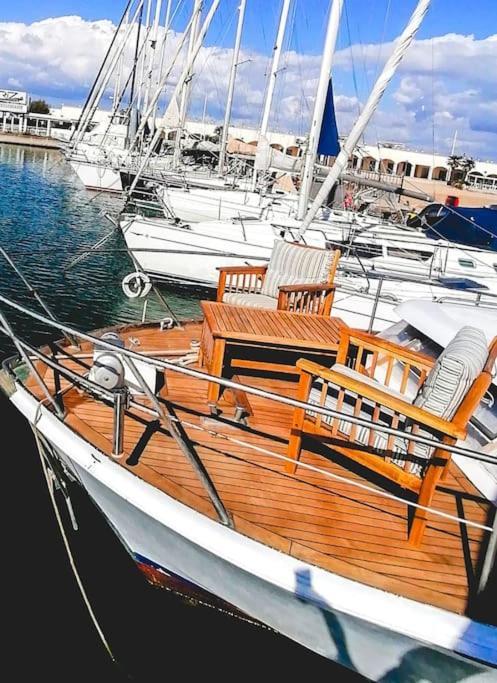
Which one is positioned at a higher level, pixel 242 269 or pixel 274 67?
pixel 274 67

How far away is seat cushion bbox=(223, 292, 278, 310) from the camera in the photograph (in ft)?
25.5

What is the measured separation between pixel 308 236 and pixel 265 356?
10568 mm

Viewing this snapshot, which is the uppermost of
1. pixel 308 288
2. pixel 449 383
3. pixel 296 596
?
pixel 308 288

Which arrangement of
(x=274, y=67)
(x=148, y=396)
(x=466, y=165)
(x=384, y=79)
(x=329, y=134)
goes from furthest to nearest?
(x=466, y=165) → (x=274, y=67) → (x=329, y=134) → (x=384, y=79) → (x=148, y=396)

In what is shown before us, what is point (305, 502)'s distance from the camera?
4.34 meters

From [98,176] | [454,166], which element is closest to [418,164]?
[454,166]

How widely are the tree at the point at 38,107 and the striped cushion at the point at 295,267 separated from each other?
106623mm

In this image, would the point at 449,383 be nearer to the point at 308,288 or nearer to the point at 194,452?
the point at 194,452

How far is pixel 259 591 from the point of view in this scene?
3.96 metres

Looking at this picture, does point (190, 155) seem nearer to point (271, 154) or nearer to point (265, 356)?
point (271, 154)

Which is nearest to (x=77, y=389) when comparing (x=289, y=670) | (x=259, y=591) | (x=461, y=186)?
(x=259, y=591)

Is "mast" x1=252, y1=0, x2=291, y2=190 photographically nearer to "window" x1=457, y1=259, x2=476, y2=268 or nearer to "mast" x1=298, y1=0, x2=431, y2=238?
"window" x1=457, y1=259, x2=476, y2=268

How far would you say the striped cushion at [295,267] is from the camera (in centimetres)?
817

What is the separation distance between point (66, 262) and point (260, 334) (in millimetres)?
14246
